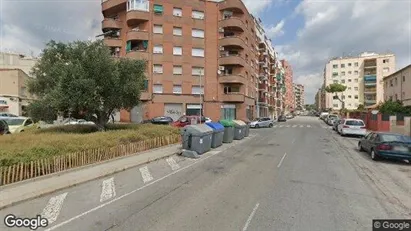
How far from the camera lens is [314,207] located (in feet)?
21.6

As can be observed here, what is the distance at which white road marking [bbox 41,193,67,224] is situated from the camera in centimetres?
614

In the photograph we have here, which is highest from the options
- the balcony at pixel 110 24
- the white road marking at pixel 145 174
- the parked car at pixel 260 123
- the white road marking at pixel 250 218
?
the balcony at pixel 110 24

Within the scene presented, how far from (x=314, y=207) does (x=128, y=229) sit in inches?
154

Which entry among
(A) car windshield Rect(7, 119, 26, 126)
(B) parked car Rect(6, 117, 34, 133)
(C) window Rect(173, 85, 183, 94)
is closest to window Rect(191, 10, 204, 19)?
(C) window Rect(173, 85, 183, 94)

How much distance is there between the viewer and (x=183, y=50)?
43438 mm

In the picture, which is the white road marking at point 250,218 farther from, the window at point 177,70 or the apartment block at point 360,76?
the apartment block at point 360,76

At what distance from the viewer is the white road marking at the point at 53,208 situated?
6.14 meters

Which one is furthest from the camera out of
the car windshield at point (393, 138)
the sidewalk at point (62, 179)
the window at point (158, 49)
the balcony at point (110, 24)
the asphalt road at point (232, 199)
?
the balcony at point (110, 24)

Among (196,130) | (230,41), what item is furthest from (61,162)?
(230,41)

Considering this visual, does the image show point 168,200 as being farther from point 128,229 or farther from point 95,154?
point 95,154

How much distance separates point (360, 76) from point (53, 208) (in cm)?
10731

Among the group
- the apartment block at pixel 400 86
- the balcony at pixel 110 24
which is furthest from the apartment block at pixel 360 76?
the balcony at pixel 110 24

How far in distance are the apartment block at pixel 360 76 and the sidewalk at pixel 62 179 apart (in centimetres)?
8985

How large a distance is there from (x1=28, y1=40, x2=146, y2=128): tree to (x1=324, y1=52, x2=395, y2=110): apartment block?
86817 mm
